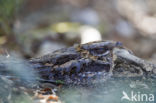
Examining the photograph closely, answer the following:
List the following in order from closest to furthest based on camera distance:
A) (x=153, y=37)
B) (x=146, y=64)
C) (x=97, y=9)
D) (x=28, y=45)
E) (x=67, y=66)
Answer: (x=67, y=66), (x=146, y=64), (x=28, y=45), (x=153, y=37), (x=97, y=9)

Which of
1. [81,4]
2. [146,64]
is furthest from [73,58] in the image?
[81,4]

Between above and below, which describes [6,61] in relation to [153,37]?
below

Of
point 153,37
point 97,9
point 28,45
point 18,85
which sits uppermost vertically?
point 97,9

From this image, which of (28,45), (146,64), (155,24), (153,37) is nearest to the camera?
(146,64)

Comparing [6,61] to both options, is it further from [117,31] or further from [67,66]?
[117,31]

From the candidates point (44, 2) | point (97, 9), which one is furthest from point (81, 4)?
point (44, 2)

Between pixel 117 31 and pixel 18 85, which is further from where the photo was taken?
pixel 117 31

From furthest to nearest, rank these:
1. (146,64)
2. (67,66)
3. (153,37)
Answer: (153,37) → (146,64) → (67,66)

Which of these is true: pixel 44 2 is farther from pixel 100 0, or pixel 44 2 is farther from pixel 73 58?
pixel 73 58

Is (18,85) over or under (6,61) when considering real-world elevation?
under
